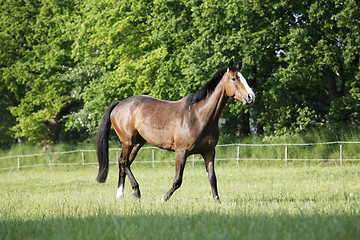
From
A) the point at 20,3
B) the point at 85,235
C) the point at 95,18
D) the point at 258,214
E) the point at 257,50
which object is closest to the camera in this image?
the point at 85,235

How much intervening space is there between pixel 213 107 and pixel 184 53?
618 inches

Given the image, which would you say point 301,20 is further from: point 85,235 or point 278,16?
point 85,235

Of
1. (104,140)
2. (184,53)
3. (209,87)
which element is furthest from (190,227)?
(184,53)

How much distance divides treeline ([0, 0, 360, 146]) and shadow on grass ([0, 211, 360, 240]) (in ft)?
51.2

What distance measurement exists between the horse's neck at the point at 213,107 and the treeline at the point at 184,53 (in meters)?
13.1

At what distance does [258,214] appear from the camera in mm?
5934

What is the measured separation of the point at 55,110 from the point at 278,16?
16.6 metres

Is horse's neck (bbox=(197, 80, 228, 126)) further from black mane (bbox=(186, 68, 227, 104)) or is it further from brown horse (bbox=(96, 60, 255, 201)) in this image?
black mane (bbox=(186, 68, 227, 104))

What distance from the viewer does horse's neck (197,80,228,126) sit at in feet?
26.0

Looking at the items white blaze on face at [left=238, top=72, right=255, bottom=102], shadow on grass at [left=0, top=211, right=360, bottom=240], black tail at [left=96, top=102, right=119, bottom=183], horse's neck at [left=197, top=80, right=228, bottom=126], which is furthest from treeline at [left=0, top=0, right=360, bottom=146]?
shadow on grass at [left=0, top=211, right=360, bottom=240]

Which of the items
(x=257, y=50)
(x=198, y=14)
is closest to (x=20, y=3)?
(x=198, y=14)

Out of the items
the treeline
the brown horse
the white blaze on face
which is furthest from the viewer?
the treeline

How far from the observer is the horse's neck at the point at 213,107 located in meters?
7.93

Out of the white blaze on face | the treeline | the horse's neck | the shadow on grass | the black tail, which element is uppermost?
the treeline
